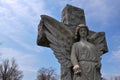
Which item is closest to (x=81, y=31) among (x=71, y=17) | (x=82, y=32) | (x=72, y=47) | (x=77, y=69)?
(x=82, y=32)

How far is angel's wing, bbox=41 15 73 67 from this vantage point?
5.34 m

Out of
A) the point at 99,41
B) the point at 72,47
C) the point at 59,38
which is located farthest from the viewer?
the point at 99,41

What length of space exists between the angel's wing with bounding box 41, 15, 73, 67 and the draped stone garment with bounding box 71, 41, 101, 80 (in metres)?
0.22

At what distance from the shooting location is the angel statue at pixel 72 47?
5.10m

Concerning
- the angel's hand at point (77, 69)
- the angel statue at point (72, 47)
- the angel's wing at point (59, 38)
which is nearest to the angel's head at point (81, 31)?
the angel statue at point (72, 47)

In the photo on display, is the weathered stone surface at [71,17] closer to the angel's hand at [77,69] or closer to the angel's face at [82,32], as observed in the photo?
the angel's face at [82,32]

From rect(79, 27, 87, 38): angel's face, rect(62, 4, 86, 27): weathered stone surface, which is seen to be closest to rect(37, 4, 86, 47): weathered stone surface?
rect(62, 4, 86, 27): weathered stone surface

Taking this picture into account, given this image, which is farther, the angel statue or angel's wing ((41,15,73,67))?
angel's wing ((41,15,73,67))

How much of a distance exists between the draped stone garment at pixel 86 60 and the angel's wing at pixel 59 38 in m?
0.22

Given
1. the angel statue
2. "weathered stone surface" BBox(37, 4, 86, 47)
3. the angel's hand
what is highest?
"weathered stone surface" BBox(37, 4, 86, 47)

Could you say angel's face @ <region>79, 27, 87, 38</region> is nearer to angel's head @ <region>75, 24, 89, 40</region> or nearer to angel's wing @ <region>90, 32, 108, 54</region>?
angel's head @ <region>75, 24, 89, 40</region>

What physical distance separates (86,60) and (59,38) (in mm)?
968

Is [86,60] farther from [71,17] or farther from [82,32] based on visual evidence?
[71,17]

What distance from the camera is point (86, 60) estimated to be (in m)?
5.21
